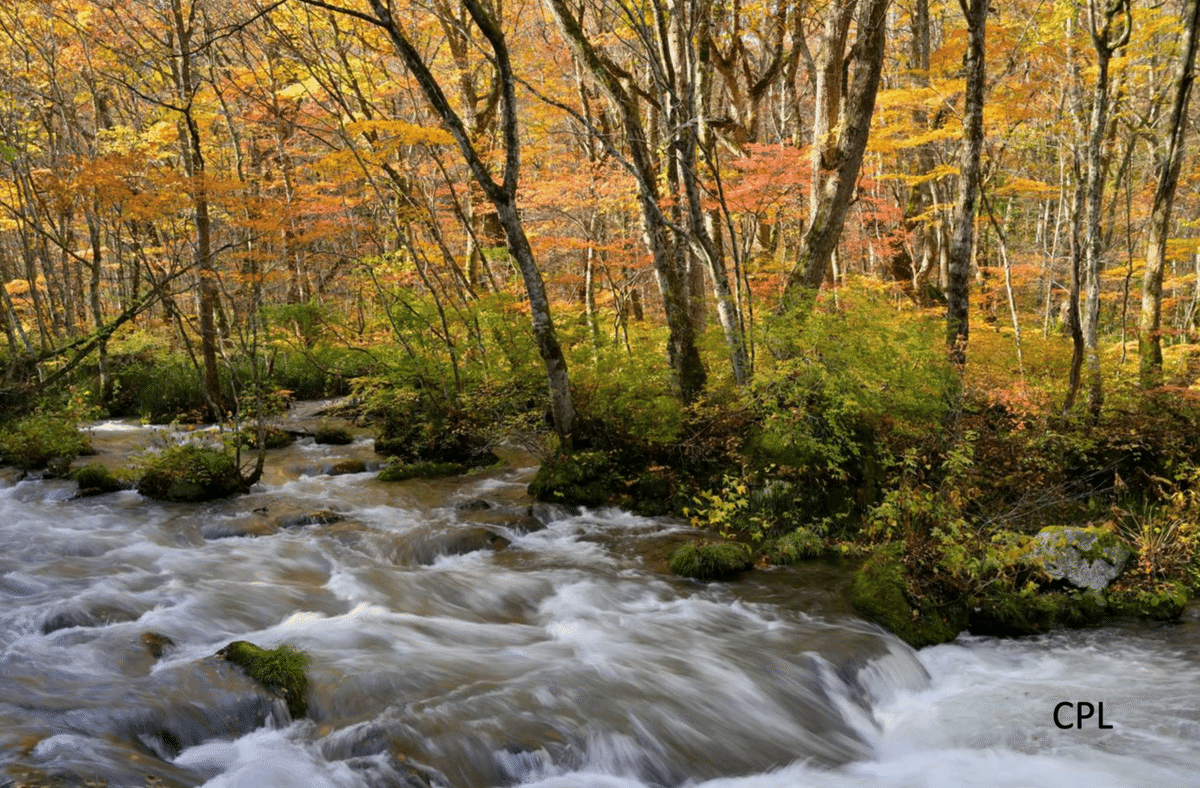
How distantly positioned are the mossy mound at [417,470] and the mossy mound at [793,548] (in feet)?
16.7

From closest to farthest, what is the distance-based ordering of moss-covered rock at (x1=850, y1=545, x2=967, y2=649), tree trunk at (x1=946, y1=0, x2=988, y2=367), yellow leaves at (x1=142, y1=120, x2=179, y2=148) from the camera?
moss-covered rock at (x1=850, y1=545, x2=967, y2=649), tree trunk at (x1=946, y1=0, x2=988, y2=367), yellow leaves at (x1=142, y1=120, x2=179, y2=148)

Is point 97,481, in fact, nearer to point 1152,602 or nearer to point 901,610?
point 901,610

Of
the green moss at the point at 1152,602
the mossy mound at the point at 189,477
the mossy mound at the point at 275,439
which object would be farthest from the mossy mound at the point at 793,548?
the mossy mound at the point at 275,439

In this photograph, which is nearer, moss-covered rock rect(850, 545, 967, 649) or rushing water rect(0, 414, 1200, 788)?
rushing water rect(0, 414, 1200, 788)

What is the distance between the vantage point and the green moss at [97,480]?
931 centimetres

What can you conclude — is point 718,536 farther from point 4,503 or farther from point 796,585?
point 4,503

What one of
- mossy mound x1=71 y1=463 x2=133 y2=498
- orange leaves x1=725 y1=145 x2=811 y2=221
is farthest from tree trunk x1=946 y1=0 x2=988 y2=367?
mossy mound x1=71 y1=463 x2=133 y2=498

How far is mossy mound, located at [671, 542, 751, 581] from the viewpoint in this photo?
22.8 feet

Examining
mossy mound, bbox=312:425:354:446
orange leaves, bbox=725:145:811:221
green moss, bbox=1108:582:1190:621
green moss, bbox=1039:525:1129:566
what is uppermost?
orange leaves, bbox=725:145:811:221

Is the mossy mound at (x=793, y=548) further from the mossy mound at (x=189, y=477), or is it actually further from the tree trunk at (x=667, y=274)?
the mossy mound at (x=189, y=477)

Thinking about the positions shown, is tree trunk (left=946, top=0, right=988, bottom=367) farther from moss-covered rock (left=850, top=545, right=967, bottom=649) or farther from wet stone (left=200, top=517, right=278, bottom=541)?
wet stone (left=200, top=517, right=278, bottom=541)

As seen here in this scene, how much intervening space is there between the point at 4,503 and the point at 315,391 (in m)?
8.42

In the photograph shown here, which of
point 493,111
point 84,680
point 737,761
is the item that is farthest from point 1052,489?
point 493,111

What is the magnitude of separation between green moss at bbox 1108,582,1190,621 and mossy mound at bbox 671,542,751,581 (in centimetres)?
315
